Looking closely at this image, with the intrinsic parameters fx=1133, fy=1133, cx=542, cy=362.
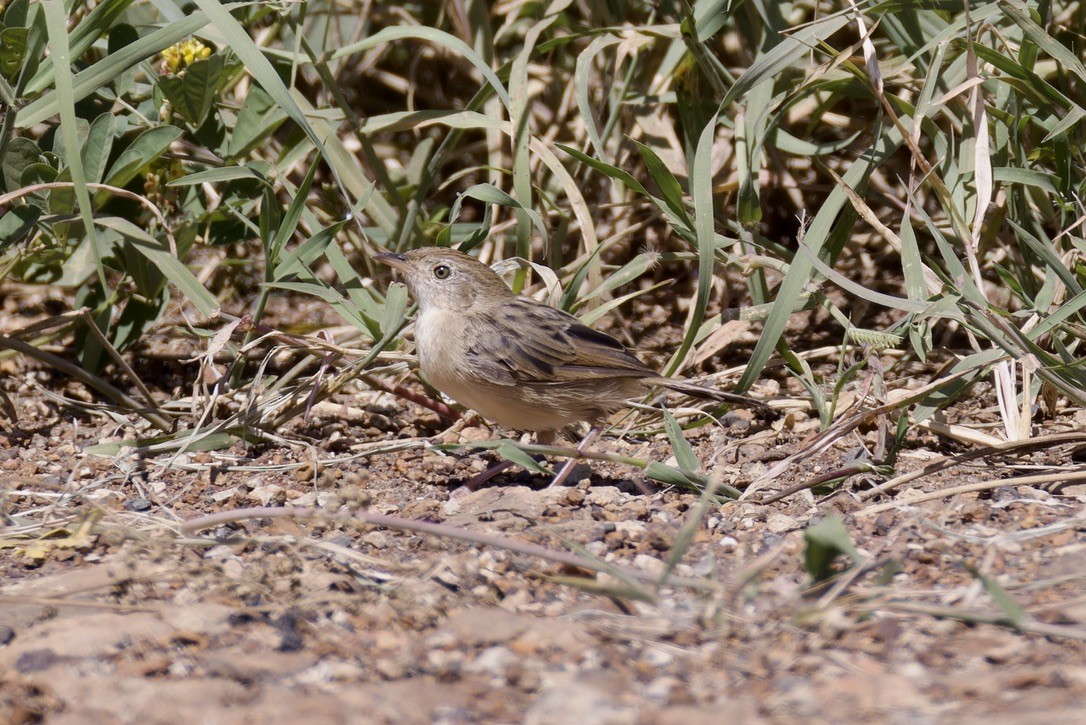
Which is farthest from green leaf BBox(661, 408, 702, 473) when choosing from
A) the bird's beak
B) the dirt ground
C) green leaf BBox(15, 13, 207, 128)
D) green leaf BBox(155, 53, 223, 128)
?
green leaf BBox(15, 13, 207, 128)

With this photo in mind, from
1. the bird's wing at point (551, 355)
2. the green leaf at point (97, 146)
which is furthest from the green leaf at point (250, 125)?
the bird's wing at point (551, 355)

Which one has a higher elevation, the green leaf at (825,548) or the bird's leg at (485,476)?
the green leaf at (825,548)

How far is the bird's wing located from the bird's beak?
20.0 inches

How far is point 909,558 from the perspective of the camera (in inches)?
132

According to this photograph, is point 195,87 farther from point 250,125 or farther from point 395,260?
point 395,260

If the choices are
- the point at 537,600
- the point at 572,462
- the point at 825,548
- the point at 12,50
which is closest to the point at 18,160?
the point at 12,50

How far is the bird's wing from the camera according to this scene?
192 inches

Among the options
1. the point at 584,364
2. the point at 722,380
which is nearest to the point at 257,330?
→ the point at 584,364

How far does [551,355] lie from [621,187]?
136 cm

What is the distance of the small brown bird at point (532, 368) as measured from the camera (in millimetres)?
4820

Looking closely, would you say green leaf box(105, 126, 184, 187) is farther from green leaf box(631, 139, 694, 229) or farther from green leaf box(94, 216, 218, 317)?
green leaf box(631, 139, 694, 229)

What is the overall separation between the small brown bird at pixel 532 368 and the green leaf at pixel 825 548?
5.82 ft

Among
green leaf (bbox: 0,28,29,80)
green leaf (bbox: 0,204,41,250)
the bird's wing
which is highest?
green leaf (bbox: 0,28,29,80)

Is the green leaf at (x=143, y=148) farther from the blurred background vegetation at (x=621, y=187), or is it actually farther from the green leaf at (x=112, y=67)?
the green leaf at (x=112, y=67)
